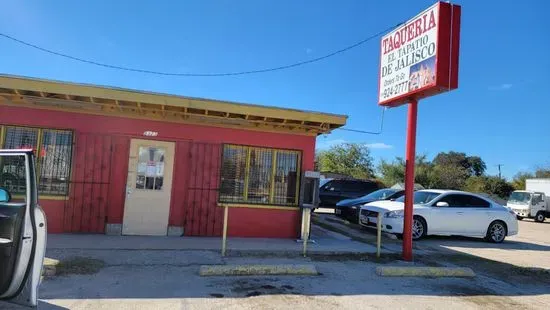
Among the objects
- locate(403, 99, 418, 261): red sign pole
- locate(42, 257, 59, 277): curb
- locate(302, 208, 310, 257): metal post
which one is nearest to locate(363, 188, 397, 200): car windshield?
locate(403, 99, 418, 261): red sign pole

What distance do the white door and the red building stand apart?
22 millimetres

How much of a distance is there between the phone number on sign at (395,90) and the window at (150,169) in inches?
201

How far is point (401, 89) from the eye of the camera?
9609mm

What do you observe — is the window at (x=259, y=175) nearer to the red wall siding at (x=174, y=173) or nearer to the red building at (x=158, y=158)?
the red building at (x=158, y=158)

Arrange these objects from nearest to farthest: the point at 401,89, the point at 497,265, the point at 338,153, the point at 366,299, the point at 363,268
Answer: the point at 366,299
the point at 363,268
the point at 401,89
the point at 497,265
the point at 338,153

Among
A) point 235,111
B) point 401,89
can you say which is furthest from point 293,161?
point 401,89

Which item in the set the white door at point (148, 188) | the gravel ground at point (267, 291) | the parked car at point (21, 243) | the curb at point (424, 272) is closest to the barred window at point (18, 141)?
the white door at point (148, 188)

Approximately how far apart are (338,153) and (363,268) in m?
58.1

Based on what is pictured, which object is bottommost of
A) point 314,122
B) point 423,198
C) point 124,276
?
point 124,276

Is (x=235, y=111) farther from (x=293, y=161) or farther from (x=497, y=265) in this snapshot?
(x=497, y=265)

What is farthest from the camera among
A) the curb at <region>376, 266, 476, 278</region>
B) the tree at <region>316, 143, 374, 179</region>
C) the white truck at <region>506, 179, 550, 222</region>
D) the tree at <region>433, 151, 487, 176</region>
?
Result: the tree at <region>433, 151, 487, 176</region>

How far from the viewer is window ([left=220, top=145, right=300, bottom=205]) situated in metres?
11.4

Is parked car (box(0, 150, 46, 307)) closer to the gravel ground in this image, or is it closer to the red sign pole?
the gravel ground

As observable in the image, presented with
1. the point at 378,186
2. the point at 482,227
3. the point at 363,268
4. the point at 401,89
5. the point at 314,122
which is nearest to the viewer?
the point at 363,268
